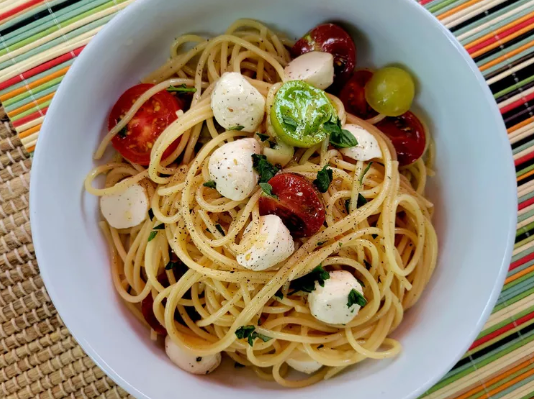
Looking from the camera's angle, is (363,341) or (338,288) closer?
(338,288)

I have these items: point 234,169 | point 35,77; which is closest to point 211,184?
point 234,169

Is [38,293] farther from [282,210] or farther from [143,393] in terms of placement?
[282,210]

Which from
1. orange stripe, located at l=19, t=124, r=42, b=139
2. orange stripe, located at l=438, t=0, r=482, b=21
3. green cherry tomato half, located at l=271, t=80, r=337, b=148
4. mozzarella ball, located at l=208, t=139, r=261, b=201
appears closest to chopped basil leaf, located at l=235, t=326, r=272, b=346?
mozzarella ball, located at l=208, t=139, r=261, b=201

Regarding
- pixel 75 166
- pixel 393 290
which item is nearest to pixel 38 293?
pixel 75 166

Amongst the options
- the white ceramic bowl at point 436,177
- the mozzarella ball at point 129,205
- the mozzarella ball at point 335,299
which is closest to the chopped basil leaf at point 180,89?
the white ceramic bowl at point 436,177

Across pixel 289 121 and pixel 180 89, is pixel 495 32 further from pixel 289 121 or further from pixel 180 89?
pixel 180 89

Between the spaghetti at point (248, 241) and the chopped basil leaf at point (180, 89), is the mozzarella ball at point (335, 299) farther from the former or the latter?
the chopped basil leaf at point (180, 89)
